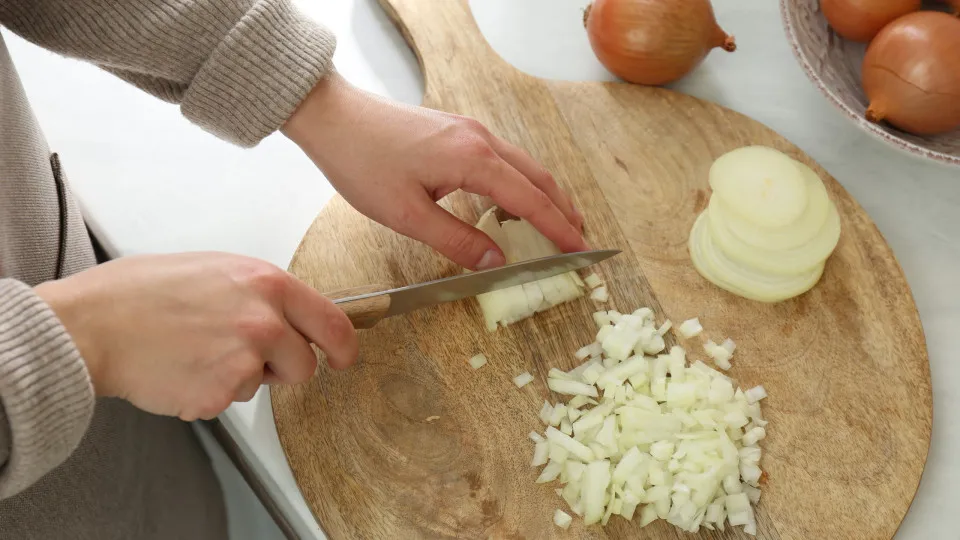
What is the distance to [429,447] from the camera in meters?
1.07

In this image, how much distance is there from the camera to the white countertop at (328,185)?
3.92 feet

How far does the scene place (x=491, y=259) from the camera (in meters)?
1.11

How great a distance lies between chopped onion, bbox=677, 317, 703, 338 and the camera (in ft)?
3.74

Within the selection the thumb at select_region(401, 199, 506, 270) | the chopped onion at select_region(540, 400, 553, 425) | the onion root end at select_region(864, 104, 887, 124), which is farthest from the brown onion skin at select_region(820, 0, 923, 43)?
the chopped onion at select_region(540, 400, 553, 425)

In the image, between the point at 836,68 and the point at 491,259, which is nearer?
the point at 491,259

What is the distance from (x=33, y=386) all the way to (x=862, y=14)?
1.21 metres

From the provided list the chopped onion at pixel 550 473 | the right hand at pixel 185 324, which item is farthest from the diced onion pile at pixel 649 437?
the right hand at pixel 185 324

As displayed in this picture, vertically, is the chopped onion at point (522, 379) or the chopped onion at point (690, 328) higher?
the chopped onion at point (522, 379)

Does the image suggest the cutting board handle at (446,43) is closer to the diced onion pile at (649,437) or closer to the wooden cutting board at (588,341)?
the wooden cutting board at (588,341)

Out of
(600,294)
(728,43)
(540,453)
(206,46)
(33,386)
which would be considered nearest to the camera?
(33,386)

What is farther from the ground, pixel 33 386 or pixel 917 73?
pixel 33 386

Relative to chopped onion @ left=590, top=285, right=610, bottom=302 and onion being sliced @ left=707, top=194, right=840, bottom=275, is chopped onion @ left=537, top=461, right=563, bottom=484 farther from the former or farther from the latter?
onion being sliced @ left=707, top=194, right=840, bottom=275

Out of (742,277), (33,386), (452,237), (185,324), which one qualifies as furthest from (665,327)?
(33,386)

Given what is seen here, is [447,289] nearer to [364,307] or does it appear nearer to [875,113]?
[364,307]
